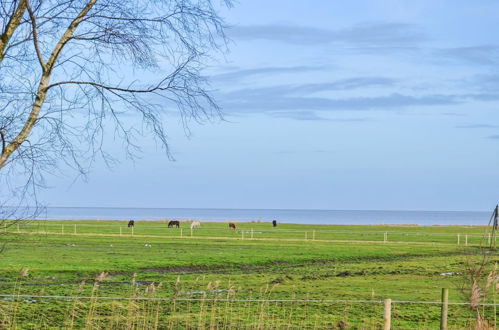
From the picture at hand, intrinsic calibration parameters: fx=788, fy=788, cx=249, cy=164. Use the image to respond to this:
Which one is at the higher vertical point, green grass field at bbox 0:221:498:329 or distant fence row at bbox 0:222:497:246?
distant fence row at bbox 0:222:497:246

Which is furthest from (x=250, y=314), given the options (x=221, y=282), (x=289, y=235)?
(x=289, y=235)

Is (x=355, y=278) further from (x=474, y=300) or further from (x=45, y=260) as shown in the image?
(x=474, y=300)

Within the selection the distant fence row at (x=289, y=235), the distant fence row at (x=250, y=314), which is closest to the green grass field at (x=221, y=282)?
the distant fence row at (x=250, y=314)

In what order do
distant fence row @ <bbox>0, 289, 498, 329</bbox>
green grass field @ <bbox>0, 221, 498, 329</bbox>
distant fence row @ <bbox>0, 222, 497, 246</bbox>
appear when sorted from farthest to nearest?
distant fence row @ <bbox>0, 222, 497, 246</bbox>, distant fence row @ <bbox>0, 289, 498, 329</bbox>, green grass field @ <bbox>0, 221, 498, 329</bbox>

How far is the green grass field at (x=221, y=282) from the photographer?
18.7 meters

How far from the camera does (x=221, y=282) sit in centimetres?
3089

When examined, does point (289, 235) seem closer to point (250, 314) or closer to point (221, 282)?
point (221, 282)

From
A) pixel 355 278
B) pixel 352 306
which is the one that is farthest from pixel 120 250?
pixel 352 306

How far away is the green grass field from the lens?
61.5 ft

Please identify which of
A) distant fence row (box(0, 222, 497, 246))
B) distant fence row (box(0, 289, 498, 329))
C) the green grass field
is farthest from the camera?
distant fence row (box(0, 222, 497, 246))

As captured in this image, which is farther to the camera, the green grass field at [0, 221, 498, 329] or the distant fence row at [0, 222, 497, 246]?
the distant fence row at [0, 222, 497, 246]

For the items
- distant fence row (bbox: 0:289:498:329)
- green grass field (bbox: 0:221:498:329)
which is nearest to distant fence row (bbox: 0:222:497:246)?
green grass field (bbox: 0:221:498:329)

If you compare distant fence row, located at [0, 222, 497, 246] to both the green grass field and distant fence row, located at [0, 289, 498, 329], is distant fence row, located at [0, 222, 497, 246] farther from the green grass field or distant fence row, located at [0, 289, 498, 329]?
distant fence row, located at [0, 289, 498, 329]

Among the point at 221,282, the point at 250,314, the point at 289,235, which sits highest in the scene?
the point at 289,235
